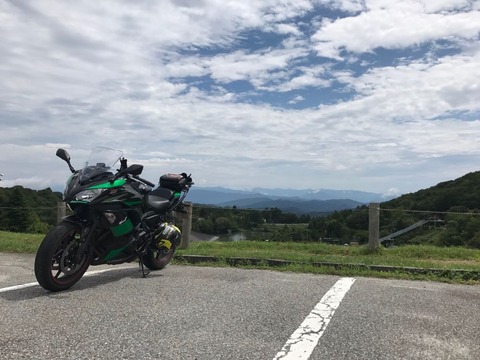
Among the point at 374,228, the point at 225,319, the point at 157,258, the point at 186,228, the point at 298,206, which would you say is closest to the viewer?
the point at 225,319

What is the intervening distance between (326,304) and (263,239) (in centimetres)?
761

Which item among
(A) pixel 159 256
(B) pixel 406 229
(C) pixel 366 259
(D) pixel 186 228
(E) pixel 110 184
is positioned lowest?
(C) pixel 366 259

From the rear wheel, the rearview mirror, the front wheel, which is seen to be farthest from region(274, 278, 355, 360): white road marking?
the rearview mirror

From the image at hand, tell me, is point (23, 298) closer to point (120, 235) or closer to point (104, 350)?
point (120, 235)

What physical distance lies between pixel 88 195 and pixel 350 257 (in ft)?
17.4

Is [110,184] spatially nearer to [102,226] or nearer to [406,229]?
[102,226]

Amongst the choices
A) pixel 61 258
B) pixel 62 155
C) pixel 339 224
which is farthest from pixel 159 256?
pixel 339 224

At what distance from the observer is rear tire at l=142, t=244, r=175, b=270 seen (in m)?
6.46

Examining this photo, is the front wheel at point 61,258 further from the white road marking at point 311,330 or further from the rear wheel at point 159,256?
the white road marking at point 311,330

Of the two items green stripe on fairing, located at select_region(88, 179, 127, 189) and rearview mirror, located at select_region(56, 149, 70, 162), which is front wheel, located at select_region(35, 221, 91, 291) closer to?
green stripe on fairing, located at select_region(88, 179, 127, 189)

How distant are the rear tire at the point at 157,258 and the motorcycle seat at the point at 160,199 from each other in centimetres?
64

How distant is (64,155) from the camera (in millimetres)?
5590

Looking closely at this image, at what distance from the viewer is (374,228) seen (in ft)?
32.3

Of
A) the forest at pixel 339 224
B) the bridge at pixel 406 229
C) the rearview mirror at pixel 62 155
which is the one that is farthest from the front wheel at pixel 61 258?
the bridge at pixel 406 229
